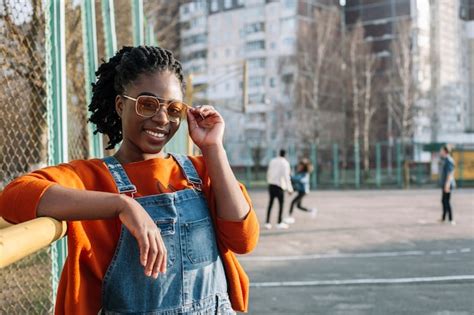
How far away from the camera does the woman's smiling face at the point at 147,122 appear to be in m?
1.92

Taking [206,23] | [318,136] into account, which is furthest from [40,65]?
[206,23]

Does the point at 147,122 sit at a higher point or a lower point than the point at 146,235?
higher

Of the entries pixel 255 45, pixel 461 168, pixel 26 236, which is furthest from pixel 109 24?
pixel 255 45

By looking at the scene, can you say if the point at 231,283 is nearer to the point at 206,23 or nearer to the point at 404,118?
the point at 404,118

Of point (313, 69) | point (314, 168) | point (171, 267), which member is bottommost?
point (314, 168)

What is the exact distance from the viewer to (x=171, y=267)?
180cm

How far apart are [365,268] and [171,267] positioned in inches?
240

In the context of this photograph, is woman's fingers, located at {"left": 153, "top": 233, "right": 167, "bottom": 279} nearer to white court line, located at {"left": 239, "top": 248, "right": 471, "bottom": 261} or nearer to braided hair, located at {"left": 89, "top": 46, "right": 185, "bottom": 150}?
braided hair, located at {"left": 89, "top": 46, "right": 185, "bottom": 150}

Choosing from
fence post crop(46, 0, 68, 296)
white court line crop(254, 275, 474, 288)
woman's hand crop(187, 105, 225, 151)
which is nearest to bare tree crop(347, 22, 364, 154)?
white court line crop(254, 275, 474, 288)

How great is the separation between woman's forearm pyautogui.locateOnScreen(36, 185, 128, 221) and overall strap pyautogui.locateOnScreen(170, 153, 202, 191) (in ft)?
1.06

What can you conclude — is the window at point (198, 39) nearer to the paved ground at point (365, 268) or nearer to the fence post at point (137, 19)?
the paved ground at point (365, 268)

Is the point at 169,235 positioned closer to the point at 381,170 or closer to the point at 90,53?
the point at 90,53

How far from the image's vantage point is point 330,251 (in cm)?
901

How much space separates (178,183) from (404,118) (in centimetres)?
4149
